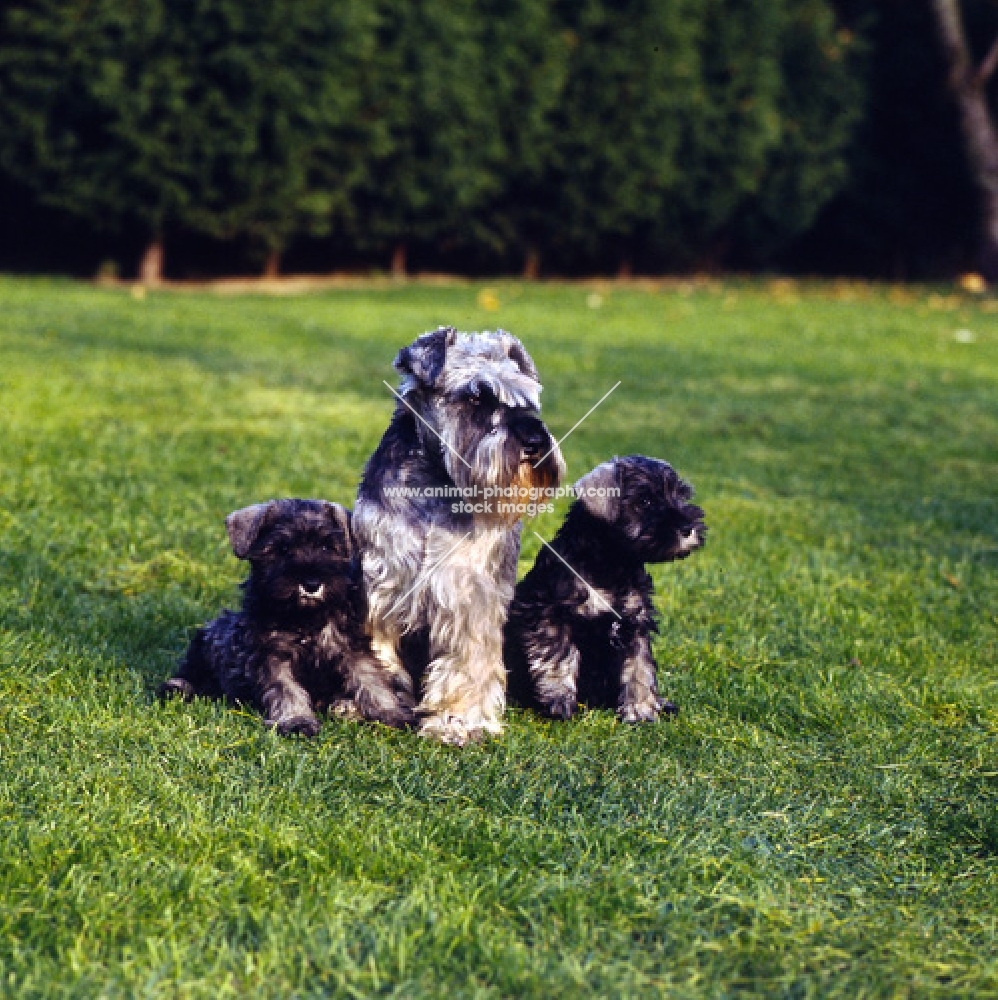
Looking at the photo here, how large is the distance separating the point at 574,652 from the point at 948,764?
1.28 m

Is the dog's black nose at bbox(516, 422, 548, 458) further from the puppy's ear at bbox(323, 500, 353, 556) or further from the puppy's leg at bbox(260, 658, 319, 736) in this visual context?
the puppy's leg at bbox(260, 658, 319, 736)

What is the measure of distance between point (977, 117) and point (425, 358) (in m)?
25.2

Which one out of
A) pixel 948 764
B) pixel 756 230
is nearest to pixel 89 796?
pixel 948 764

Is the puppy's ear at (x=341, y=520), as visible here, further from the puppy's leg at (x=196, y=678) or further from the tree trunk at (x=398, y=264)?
the tree trunk at (x=398, y=264)

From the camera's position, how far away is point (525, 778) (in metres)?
4.00

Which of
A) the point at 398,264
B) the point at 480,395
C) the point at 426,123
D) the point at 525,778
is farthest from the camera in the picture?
the point at 398,264

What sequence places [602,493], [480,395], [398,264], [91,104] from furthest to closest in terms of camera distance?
1. [398,264]
2. [91,104]
3. [602,493]
4. [480,395]

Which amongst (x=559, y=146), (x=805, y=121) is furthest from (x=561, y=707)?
(x=805, y=121)

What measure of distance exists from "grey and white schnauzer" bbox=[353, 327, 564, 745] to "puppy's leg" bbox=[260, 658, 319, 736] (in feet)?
1.12

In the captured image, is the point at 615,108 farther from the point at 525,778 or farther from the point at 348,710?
the point at 525,778

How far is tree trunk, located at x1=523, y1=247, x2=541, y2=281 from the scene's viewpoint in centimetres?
2538

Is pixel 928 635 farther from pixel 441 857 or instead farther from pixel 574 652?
pixel 441 857

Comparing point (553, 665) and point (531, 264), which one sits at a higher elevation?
point (531, 264)

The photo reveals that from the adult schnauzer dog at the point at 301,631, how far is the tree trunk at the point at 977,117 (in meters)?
24.9
